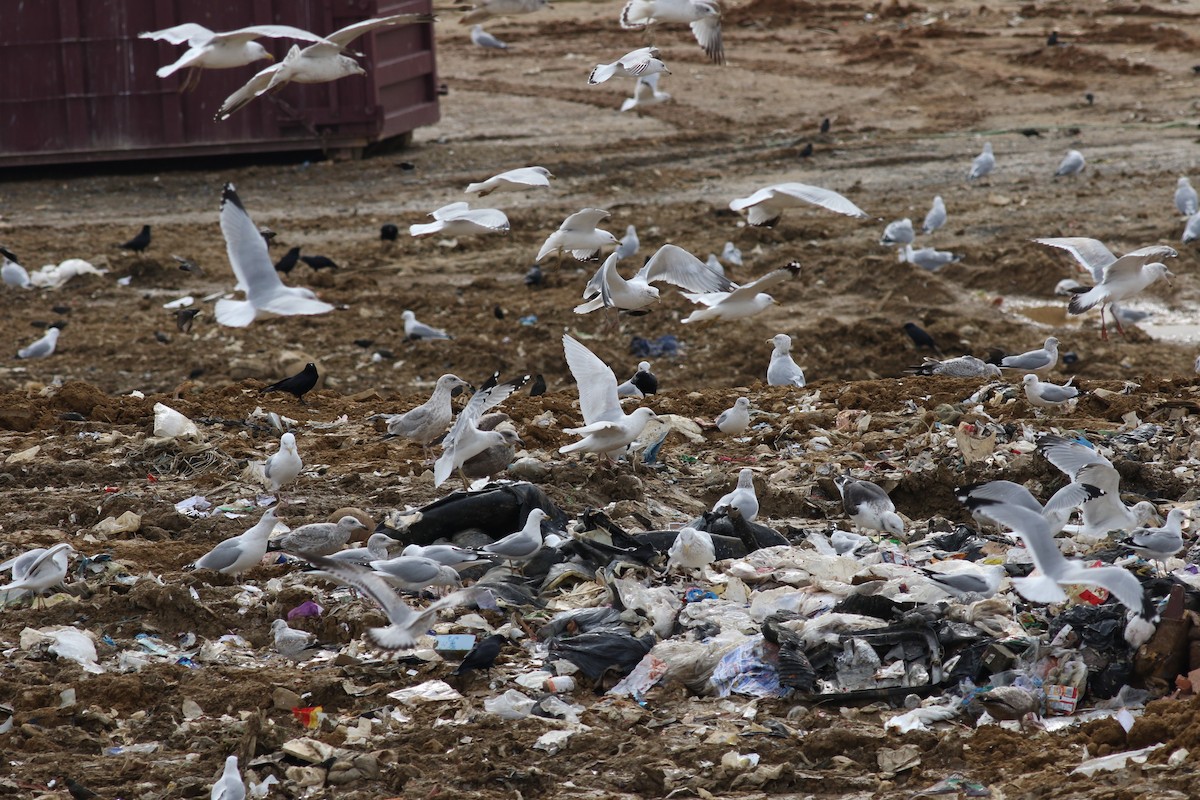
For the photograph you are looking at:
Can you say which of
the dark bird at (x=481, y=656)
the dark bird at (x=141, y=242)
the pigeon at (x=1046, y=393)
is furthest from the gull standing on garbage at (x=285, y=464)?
the dark bird at (x=141, y=242)

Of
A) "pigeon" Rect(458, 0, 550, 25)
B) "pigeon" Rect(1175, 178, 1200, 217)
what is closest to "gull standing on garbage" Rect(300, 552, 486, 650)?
"pigeon" Rect(458, 0, 550, 25)

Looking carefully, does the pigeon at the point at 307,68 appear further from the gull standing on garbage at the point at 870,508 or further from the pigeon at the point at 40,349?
the gull standing on garbage at the point at 870,508

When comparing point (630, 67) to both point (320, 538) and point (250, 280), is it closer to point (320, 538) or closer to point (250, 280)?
point (250, 280)

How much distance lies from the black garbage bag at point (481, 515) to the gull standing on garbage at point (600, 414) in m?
0.34

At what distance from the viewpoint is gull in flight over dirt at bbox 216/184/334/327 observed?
7.17 metres

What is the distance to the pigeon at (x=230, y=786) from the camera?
13.8 ft

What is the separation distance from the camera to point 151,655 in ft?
17.8

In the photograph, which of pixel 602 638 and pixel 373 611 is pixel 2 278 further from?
pixel 602 638

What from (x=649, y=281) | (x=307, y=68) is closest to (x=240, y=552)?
(x=649, y=281)

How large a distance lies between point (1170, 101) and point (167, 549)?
1672cm

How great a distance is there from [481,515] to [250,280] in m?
2.13

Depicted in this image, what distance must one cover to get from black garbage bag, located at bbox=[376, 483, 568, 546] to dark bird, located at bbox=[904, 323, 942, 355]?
461 cm

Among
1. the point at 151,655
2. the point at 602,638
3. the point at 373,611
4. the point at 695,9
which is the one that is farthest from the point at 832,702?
the point at 695,9

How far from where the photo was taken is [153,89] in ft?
52.1
